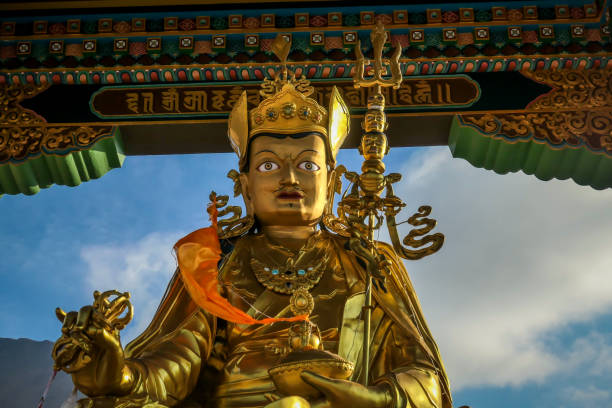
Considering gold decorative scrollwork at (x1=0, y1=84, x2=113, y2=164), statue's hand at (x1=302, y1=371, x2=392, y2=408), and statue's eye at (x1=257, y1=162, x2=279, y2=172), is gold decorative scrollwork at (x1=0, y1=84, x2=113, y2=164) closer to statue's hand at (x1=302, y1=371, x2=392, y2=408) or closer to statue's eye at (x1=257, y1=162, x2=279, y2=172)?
statue's eye at (x1=257, y1=162, x2=279, y2=172)

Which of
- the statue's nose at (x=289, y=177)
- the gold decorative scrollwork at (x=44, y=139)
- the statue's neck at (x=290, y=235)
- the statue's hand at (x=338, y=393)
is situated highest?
the gold decorative scrollwork at (x=44, y=139)

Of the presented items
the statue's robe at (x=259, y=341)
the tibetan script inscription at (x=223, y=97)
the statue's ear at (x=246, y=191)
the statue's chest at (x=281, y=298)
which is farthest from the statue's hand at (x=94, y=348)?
the tibetan script inscription at (x=223, y=97)

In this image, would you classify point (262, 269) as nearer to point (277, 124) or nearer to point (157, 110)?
point (277, 124)

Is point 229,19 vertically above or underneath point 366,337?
above

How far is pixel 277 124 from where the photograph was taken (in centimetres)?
364

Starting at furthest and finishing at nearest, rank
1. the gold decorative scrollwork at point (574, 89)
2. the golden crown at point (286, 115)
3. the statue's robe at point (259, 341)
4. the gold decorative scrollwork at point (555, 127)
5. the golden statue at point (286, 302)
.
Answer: the gold decorative scrollwork at point (574, 89) → the gold decorative scrollwork at point (555, 127) → the golden crown at point (286, 115) → the statue's robe at point (259, 341) → the golden statue at point (286, 302)

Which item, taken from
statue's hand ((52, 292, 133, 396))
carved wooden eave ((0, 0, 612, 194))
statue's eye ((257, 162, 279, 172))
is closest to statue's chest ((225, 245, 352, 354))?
statue's eye ((257, 162, 279, 172))

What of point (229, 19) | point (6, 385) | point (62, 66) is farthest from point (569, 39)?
point (6, 385)

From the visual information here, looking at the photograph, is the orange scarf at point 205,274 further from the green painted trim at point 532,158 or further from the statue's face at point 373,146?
the green painted trim at point 532,158

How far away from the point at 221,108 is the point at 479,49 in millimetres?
1200

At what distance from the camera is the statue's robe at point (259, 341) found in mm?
3041

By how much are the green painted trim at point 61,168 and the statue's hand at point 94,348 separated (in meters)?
1.66

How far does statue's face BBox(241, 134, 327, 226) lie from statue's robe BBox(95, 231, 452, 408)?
0.12 meters

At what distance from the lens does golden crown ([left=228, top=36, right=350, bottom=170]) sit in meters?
3.63
